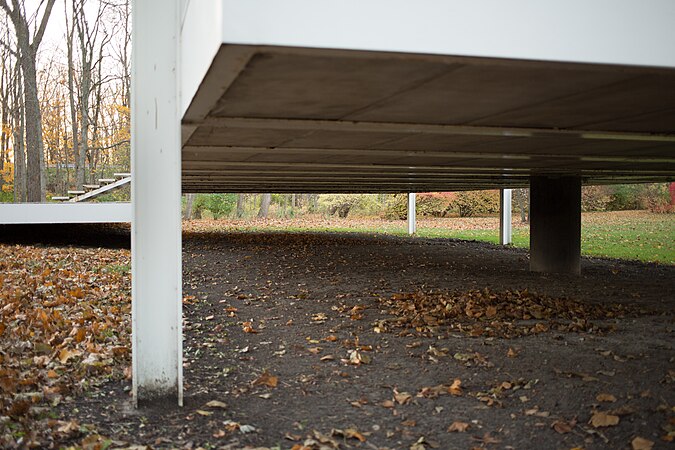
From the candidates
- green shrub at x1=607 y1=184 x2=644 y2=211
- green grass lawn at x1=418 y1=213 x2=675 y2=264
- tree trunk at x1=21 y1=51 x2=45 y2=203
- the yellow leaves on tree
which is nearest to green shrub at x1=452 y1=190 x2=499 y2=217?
green grass lawn at x1=418 y1=213 x2=675 y2=264

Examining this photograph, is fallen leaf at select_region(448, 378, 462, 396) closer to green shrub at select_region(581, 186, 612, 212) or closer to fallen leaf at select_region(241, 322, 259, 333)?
fallen leaf at select_region(241, 322, 259, 333)

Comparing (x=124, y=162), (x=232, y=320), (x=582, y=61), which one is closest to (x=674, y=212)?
(x=124, y=162)

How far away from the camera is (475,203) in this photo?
31984mm

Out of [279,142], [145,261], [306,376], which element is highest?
[279,142]

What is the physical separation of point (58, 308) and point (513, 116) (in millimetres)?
5626

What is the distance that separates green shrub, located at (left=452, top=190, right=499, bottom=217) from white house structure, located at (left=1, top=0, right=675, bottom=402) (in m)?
24.1

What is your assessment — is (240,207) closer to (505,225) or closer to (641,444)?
(505,225)

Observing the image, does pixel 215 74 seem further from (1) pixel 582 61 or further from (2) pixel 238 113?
(1) pixel 582 61

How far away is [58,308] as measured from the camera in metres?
7.36

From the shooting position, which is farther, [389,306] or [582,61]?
[389,306]

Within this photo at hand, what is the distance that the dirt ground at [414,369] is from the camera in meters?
4.00

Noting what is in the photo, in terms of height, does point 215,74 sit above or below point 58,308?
above

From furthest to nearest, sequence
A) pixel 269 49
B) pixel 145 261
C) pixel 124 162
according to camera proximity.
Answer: pixel 124 162 < pixel 145 261 < pixel 269 49

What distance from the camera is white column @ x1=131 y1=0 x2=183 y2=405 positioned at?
180 inches
